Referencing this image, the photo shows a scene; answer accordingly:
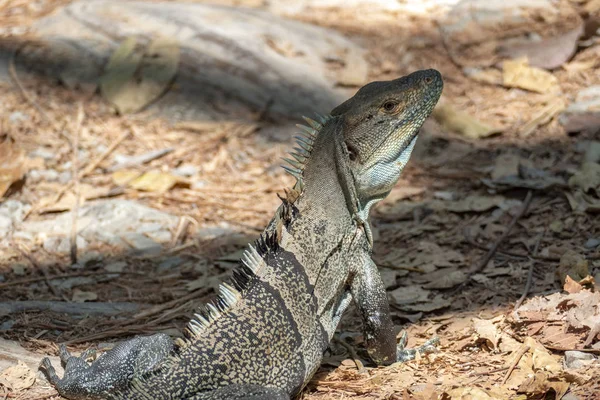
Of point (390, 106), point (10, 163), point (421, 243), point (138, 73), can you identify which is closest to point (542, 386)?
point (390, 106)

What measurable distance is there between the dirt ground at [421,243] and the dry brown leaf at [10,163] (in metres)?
0.15

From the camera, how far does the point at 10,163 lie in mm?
7672

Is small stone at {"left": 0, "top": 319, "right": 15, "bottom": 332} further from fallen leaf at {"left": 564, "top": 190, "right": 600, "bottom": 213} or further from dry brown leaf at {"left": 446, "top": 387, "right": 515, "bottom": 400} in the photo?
fallen leaf at {"left": 564, "top": 190, "right": 600, "bottom": 213}

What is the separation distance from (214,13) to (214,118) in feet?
6.07

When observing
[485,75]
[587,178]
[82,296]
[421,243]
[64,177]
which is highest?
[587,178]

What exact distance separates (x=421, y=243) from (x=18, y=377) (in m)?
3.48

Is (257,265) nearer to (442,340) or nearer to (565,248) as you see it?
(442,340)

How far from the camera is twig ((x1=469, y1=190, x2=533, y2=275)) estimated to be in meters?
6.05

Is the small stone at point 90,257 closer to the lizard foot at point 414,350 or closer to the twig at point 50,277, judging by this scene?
the twig at point 50,277

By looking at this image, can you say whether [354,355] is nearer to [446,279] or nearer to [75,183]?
[446,279]

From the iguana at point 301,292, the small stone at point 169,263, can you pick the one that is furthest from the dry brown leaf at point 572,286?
the small stone at point 169,263

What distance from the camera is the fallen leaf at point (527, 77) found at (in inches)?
345

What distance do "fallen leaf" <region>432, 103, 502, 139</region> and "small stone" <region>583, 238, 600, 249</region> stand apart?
2.40 metres

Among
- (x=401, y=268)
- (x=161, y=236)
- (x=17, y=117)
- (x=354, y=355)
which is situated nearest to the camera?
(x=354, y=355)
